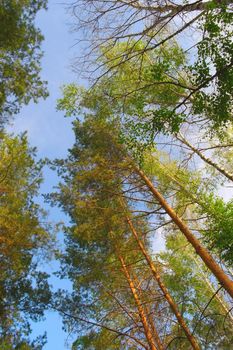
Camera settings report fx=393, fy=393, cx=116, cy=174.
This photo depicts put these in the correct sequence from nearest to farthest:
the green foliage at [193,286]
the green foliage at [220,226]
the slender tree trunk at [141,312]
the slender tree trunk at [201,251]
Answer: the slender tree trunk at [201,251], the green foliage at [220,226], the slender tree trunk at [141,312], the green foliage at [193,286]

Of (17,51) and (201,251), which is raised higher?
(17,51)

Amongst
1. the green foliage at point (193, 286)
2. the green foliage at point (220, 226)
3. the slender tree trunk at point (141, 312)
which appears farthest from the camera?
the green foliage at point (193, 286)

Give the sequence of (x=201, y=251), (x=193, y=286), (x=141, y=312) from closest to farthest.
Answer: (x=201, y=251)
(x=141, y=312)
(x=193, y=286)

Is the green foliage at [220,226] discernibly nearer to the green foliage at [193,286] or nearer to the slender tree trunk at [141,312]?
the slender tree trunk at [141,312]

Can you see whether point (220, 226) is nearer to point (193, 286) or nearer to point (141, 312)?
point (141, 312)

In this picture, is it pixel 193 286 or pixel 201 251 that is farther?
pixel 193 286

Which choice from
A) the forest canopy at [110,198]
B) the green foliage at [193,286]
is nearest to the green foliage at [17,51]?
the forest canopy at [110,198]

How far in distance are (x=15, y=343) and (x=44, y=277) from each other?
193 cm

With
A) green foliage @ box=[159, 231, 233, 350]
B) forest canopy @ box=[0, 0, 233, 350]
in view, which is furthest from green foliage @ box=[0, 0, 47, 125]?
green foliage @ box=[159, 231, 233, 350]

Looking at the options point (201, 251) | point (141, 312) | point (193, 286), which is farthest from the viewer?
point (193, 286)

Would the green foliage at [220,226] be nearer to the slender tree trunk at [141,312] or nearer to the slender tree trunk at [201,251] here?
the slender tree trunk at [201,251]

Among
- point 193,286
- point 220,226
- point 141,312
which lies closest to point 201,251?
point 220,226

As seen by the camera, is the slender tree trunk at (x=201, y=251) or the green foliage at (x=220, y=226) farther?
the green foliage at (x=220, y=226)

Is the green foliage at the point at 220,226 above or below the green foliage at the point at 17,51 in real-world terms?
below
